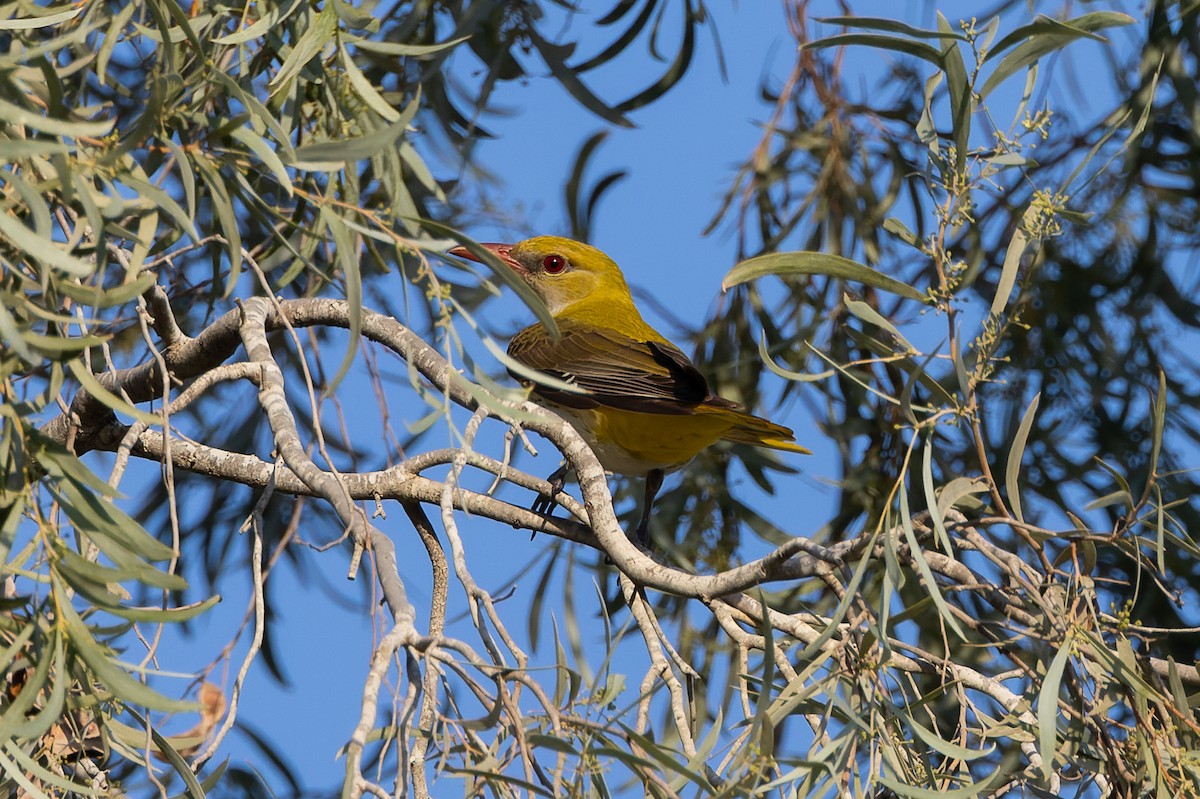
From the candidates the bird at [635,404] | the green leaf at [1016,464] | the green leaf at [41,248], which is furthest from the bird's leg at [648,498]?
the green leaf at [41,248]

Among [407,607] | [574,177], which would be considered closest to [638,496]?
[574,177]

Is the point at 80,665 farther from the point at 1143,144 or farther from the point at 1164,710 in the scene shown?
the point at 1143,144

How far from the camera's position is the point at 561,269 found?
4.28m

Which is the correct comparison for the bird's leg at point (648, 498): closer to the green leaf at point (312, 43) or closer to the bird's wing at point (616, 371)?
the bird's wing at point (616, 371)

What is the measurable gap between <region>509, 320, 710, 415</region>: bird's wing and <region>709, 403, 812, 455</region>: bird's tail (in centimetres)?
8

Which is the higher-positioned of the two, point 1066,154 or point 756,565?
point 1066,154

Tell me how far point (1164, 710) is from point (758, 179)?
225cm

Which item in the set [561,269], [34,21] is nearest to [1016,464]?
[34,21]

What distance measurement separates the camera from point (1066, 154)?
362 centimetres

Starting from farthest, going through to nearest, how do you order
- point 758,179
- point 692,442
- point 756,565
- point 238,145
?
point 758,179 < point 692,442 < point 238,145 < point 756,565

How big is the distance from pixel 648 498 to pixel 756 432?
0.39 metres

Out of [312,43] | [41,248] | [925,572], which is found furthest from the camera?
[312,43]

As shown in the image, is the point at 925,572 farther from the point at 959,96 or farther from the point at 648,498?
the point at 648,498

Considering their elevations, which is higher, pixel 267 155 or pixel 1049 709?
pixel 267 155
